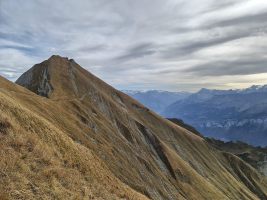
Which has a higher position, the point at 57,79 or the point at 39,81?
the point at 57,79

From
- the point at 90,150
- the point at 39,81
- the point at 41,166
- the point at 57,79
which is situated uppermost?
the point at 57,79

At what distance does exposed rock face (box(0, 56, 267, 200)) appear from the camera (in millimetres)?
26984

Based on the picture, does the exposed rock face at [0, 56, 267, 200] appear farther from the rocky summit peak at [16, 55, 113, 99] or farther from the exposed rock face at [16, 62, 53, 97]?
the exposed rock face at [16, 62, 53, 97]

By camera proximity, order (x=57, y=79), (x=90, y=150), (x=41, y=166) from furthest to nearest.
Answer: (x=57, y=79), (x=90, y=150), (x=41, y=166)

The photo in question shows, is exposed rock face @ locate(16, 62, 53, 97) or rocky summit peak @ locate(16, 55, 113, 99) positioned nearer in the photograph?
exposed rock face @ locate(16, 62, 53, 97)

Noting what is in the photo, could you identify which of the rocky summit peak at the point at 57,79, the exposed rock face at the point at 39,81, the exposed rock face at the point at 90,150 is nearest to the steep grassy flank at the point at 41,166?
the exposed rock face at the point at 90,150

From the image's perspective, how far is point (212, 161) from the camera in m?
187

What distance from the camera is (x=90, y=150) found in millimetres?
50750

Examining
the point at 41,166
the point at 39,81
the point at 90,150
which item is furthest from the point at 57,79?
the point at 41,166

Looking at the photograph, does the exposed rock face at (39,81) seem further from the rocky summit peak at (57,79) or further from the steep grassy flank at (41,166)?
the steep grassy flank at (41,166)

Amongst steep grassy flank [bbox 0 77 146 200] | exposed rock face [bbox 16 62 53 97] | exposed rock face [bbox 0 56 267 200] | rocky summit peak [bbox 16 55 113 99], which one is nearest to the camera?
steep grassy flank [bbox 0 77 146 200]

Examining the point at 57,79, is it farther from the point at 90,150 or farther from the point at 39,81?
the point at 90,150

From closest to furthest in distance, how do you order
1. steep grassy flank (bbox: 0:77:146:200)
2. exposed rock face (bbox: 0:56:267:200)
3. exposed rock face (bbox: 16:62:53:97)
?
steep grassy flank (bbox: 0:77:146:200) → exposed rock face (bbox: 0:56:267:200) → exposed rock face (bbox: 16:62:53:97)

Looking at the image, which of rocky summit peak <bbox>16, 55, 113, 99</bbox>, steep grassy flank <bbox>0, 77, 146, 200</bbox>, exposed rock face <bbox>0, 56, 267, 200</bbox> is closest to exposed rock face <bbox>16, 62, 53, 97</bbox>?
rocky summit peak <bbox>16, 55, 113, 99</bbox>
